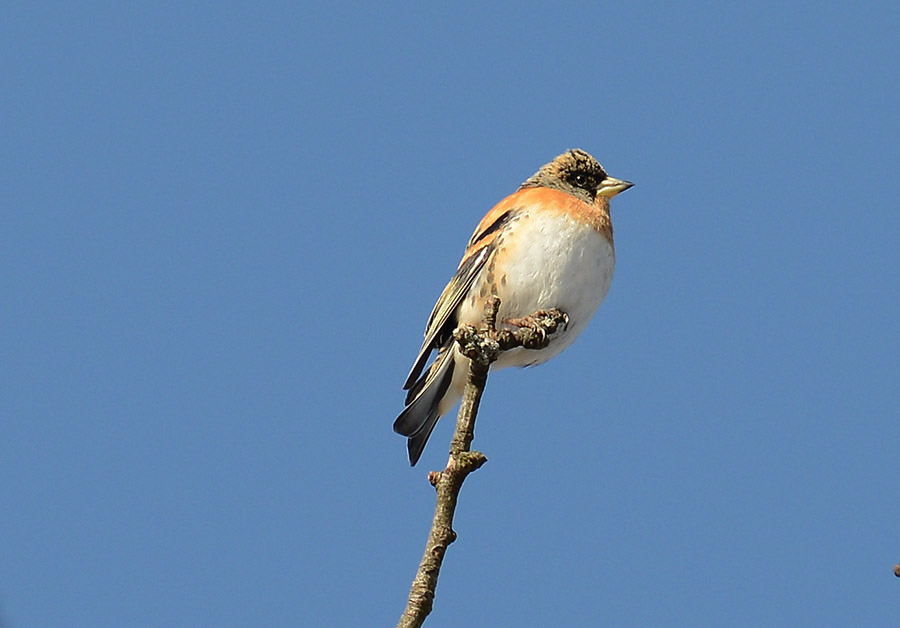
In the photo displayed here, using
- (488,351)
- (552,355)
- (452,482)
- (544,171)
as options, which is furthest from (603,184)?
(452,482)

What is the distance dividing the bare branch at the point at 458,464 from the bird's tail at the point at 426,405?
1815 mm

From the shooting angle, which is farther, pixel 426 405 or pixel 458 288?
pixel 426 405

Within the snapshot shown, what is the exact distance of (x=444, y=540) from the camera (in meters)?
3.63

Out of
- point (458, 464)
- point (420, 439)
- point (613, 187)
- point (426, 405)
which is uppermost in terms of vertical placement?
point (613, 187)

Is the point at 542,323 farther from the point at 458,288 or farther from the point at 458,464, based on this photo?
the point at 458,464

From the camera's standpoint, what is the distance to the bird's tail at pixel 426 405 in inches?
247

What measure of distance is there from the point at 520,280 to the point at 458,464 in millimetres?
2247

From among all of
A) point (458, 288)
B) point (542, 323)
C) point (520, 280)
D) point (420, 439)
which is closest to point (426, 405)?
point (420, 439)

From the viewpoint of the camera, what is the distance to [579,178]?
6852 millimetres

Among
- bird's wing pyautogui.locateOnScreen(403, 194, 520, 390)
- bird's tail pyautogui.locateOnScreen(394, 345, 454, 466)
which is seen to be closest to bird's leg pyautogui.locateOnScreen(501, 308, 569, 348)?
bird's wing pyautogui.locateOnScreen(403, 194, 520, 390)

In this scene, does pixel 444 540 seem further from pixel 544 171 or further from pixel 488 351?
pixel 544 171

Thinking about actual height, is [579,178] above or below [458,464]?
above

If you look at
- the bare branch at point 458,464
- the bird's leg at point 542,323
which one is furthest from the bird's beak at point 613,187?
the bare branch at point 458,464

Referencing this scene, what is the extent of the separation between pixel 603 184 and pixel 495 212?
2.51 feet
